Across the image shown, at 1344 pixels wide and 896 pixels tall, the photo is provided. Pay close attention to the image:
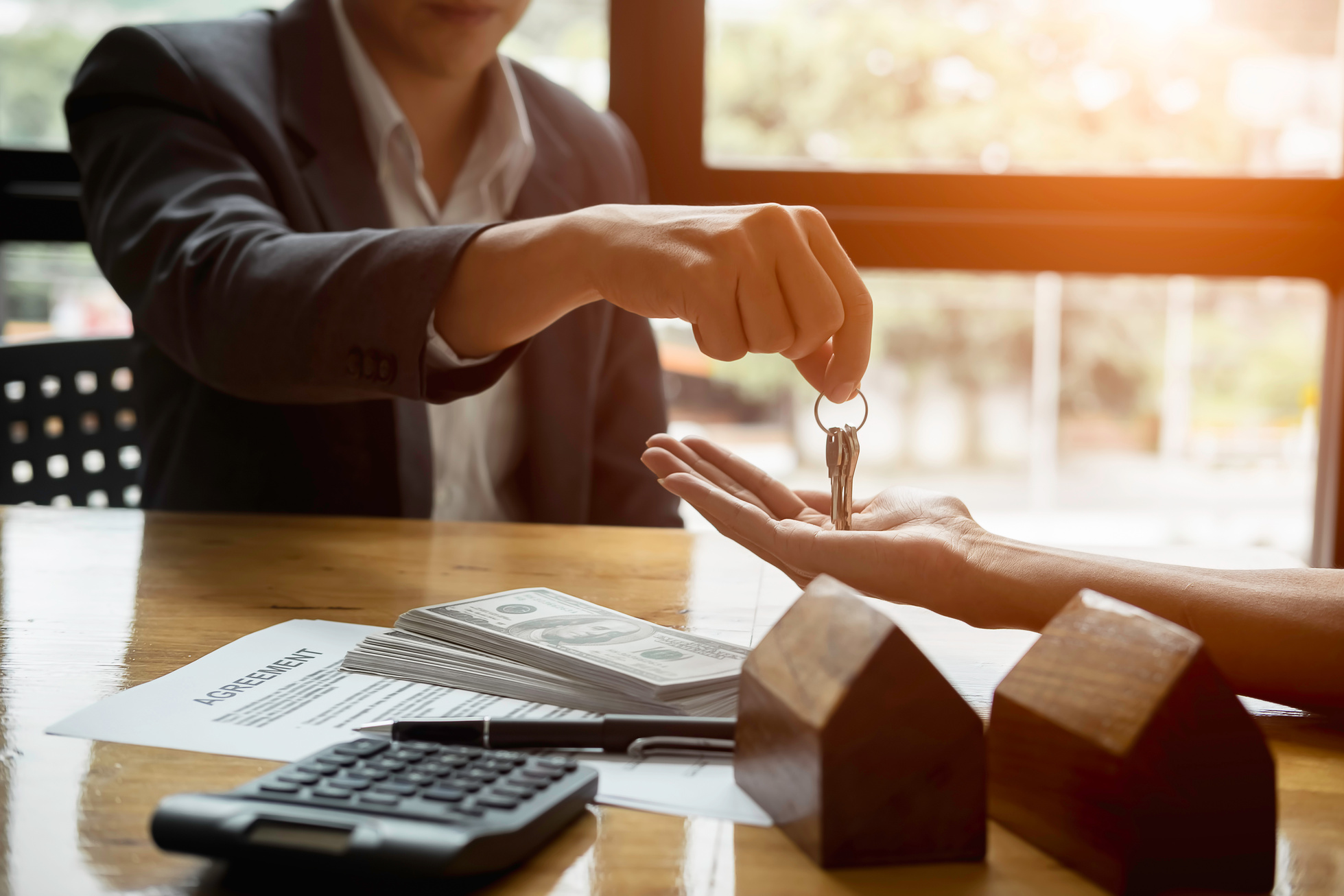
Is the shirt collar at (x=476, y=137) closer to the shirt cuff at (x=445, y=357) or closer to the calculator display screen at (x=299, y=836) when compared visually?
the shirt cuff at (x=445, y=357)

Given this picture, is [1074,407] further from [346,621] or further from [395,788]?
[395,788]

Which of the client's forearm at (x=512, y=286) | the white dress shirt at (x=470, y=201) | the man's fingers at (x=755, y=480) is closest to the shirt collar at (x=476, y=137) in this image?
the white dress shirt at (x=470, y=201)

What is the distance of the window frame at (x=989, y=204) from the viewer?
87.9 inches

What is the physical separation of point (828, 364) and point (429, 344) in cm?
42

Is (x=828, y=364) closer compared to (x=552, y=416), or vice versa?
(x=828, y=364)

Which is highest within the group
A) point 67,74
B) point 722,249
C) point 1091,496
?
point 67,74

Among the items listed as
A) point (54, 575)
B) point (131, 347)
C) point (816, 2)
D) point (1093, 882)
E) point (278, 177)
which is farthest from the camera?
point (816, 2)

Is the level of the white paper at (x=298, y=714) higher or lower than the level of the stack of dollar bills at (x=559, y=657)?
lower

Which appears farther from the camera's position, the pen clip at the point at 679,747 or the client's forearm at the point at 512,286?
the client's forearm at the point at 512,286

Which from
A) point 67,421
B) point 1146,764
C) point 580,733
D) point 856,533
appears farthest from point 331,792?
point 67,421

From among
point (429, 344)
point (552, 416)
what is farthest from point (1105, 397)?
point (429, 344)

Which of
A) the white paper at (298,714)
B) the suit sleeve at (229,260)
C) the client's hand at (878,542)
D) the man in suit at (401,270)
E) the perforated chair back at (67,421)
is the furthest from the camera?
the perforated chair back at (67,421)

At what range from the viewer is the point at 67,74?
8.25ft

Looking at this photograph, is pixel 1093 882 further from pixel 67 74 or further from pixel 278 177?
pixel 67 74
